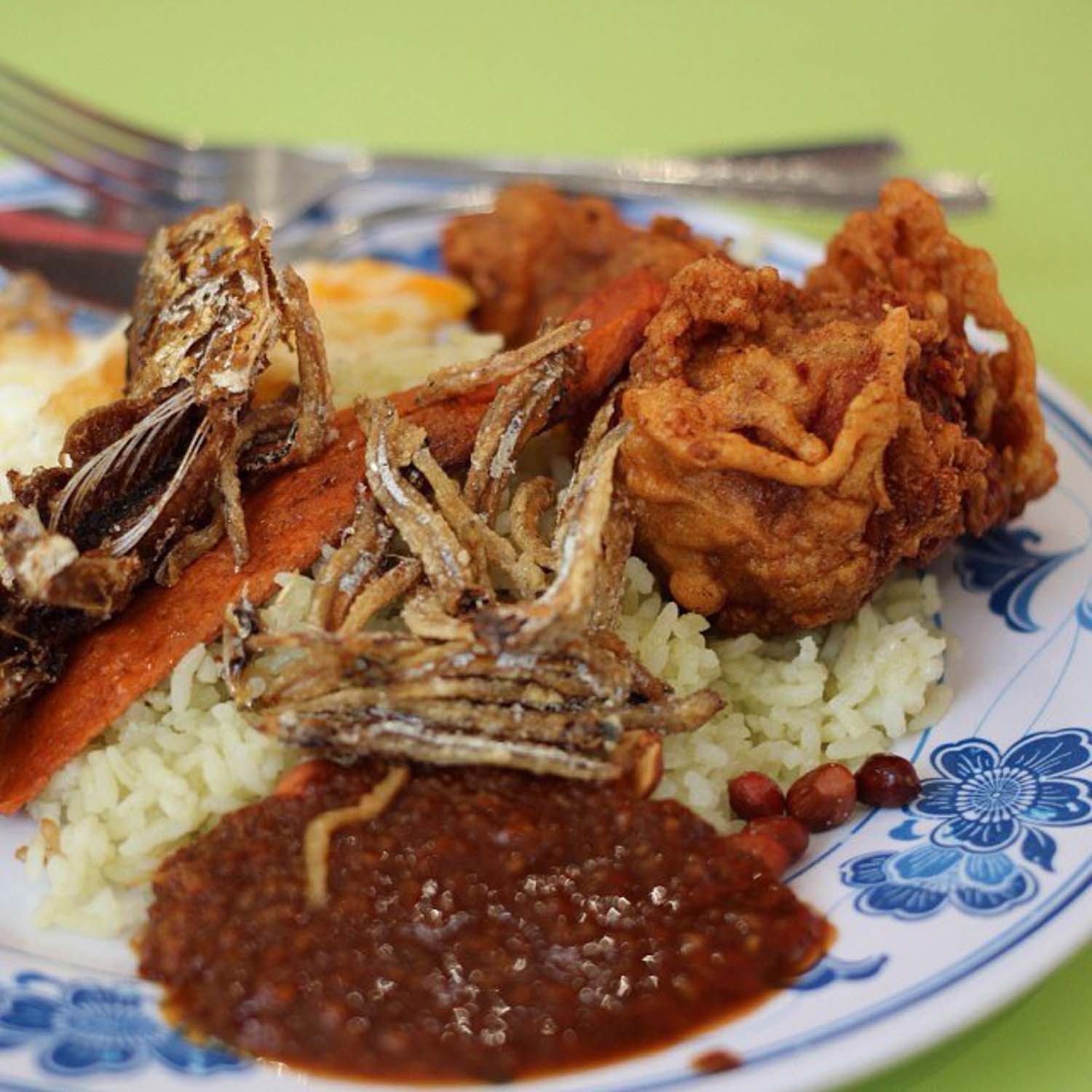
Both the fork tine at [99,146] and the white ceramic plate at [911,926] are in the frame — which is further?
the fork tine at [99,146]

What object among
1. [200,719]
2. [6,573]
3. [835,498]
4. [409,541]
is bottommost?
[200,719]

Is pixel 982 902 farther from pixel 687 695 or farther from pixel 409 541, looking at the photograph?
pixel 409 541

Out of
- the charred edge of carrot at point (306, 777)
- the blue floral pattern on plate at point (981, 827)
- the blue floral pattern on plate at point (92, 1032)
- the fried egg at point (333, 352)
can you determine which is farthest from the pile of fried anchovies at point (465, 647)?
the fried egg at point (333, 352)

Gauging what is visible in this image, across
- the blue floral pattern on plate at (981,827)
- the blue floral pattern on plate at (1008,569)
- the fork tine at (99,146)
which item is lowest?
the blue floral pattern on plate at (981,827)

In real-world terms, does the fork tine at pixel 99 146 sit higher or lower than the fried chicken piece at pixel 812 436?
lower

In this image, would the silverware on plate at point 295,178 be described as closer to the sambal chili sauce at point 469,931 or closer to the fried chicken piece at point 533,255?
the fried chicken piece at point 533,255

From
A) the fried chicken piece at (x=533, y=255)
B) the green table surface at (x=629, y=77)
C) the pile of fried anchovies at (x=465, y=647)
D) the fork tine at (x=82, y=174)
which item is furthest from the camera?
the green table surface at (x=629, y=77)

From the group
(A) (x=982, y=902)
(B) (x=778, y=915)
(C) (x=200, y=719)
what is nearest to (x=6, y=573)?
(C) (x=200, y=719)

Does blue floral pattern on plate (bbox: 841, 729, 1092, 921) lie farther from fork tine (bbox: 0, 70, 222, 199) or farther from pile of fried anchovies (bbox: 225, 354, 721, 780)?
fork tine (bbox: 0, 70, 222, 199)
